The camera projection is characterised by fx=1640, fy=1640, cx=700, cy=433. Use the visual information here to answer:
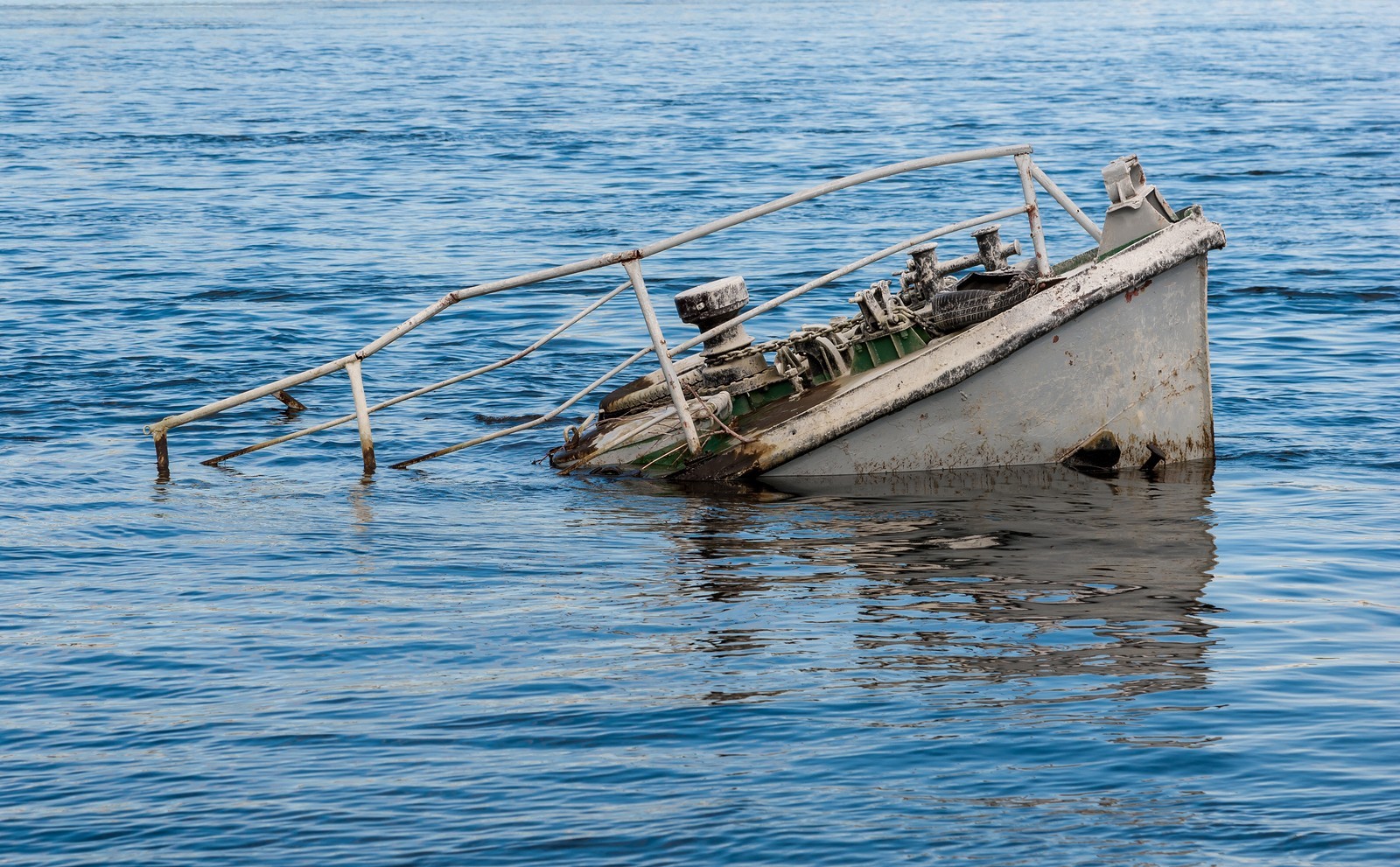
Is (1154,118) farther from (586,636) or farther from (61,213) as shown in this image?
(586,636)

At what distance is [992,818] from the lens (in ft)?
19.9

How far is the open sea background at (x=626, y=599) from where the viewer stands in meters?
6.16

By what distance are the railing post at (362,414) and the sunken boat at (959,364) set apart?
0.02 metres

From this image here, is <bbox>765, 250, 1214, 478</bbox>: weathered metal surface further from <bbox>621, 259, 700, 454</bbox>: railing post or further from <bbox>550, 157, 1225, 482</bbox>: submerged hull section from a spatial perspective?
<bbox>621, 259, 700, 454</bbox>: railing post

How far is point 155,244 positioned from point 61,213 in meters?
3.70

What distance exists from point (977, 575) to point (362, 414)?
457 centimetres

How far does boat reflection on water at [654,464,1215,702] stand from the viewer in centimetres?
764

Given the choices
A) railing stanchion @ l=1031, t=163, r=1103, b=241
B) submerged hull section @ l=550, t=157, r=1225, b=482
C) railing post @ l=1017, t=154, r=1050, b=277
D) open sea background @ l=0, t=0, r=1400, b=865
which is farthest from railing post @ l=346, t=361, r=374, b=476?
railing stanchion @ l=1031, t=163, r=1103, b=241

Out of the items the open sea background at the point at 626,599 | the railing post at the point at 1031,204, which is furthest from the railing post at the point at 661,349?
the railing post at the point at 1031,204

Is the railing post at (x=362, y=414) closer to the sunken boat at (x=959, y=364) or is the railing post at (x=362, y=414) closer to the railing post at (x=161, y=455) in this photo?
the sunken boat at (x=959, y=364)

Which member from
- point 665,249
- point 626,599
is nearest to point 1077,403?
point 665,249

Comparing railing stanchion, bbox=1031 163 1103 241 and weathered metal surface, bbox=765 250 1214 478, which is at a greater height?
railing stanchion, bbox=1031 163 1103 241

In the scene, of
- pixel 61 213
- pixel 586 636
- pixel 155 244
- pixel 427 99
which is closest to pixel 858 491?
pixel 586 636

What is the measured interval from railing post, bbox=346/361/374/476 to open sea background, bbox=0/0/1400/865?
29 centimetres
